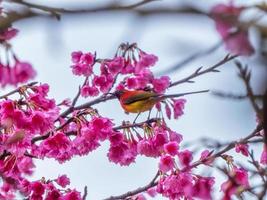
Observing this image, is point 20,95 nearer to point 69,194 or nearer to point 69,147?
point 69,147

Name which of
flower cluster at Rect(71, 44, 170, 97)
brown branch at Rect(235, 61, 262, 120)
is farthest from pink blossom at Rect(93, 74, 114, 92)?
brown branch at Rect(235, 61, 262, 120)

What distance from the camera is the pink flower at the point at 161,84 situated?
443 cm

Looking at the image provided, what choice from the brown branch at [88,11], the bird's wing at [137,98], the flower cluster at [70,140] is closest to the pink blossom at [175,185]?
the flower cluster at [70,140]

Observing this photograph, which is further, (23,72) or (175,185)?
(175,185)

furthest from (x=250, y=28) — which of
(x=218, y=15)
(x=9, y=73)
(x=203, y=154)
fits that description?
(x=203, y=154)

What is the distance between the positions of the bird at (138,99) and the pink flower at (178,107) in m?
0.08

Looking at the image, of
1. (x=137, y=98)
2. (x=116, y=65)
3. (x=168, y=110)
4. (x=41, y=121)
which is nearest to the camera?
(x=41, y=121)

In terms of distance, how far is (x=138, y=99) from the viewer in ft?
14.6

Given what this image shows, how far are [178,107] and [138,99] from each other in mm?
363

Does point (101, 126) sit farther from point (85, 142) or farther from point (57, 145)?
point (57, 145)

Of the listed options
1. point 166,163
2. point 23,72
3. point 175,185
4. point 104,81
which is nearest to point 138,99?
point 104,81

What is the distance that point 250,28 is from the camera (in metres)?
1.29

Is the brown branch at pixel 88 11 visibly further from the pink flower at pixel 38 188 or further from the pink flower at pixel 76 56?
the pink flower at pixel 76 56

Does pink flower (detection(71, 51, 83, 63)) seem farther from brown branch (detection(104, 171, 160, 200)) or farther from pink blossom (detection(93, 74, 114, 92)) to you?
brown branch (detection(104, 171, 160, 200))
